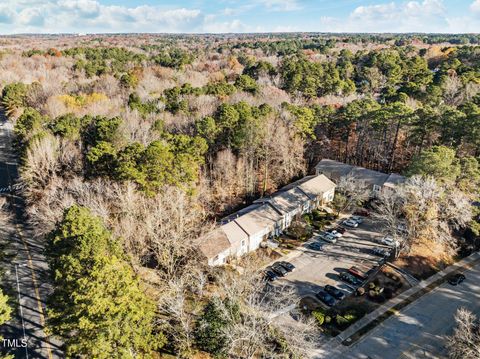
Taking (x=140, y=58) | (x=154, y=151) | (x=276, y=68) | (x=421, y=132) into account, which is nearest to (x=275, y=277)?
(x=154, y=151)

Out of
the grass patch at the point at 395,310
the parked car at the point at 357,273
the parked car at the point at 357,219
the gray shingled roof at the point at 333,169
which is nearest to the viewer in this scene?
the grass patch at the point at 395,310

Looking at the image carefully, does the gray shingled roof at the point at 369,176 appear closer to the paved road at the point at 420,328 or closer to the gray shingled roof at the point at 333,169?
the gray shingled roof at the point at 333,169

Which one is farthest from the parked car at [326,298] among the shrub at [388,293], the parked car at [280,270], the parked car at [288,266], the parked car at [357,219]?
the parked car at [357,219]

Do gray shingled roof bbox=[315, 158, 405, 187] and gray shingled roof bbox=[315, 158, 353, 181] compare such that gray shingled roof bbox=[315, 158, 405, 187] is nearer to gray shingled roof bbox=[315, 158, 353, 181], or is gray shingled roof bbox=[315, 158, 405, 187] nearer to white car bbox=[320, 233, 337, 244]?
gray shingled roof bbox=[315, 158, 353, 181]

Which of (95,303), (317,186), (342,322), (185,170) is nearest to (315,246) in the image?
(317,186)

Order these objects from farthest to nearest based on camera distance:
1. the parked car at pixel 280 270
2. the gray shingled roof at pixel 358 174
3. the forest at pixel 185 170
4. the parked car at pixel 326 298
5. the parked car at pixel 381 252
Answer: the gray shingled roof at pixel 358 174 < the parked car at pixel 381 252 < the parked car at pixel 280 270 < the parked car at pixel 326 298 < the forest at pixel 185 170

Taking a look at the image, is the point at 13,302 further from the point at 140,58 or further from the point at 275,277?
the point at 140,58
